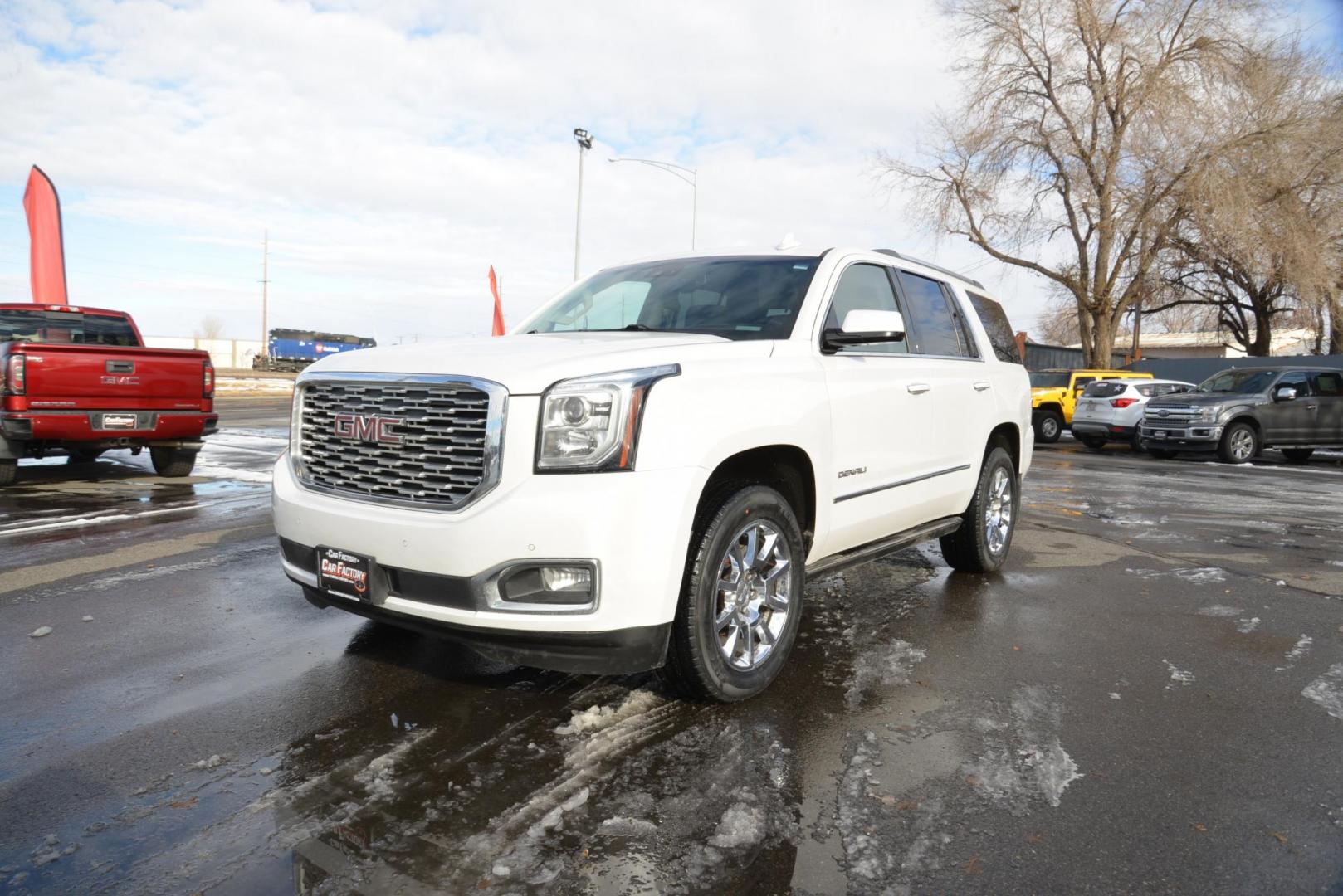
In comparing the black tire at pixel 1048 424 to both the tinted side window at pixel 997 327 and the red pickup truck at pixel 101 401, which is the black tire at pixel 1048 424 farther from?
the red pickup truck at pixel 101 401

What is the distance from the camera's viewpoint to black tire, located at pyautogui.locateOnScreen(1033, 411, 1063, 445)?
829 inches

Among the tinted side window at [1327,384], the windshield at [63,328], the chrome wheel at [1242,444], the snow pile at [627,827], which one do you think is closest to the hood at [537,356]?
the snow pile at [627,827]

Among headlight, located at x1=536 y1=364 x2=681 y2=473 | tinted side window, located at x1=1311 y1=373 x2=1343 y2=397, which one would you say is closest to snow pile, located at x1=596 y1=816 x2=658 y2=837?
headlight, located at x1=536 y1=364 x2=681 y2=473

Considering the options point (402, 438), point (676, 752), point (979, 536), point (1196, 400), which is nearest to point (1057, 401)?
point (1196, 400)

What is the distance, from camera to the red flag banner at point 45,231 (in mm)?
23594

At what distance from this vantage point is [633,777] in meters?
2.99

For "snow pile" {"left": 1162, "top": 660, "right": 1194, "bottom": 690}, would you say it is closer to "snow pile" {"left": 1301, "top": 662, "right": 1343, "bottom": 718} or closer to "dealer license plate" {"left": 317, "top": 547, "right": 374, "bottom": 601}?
"snow pile" {"left": 1301, "top": 662, "right": 1343, "bottom": 718}

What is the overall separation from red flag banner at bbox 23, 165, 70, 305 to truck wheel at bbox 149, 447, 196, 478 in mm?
17404

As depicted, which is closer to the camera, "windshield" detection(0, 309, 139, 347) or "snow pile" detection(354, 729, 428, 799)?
"snow pile" detection(354, 729, 428, 799)

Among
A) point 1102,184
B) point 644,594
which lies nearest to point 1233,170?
point 1102,184

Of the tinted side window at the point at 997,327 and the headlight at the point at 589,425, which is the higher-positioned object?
the tinted side window at the point at 997,327

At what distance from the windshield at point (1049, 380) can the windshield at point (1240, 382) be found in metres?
3.32

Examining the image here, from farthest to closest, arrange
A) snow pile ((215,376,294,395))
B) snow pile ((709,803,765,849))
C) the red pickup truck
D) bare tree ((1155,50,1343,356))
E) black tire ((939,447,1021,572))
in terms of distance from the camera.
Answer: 1. snow pile ((215,376,294,395))
2. bare tree ((1155,50,1343,356))
3. the red pickup truck
4. black tire ((939,447,1021,572))
5. snow pile ((709,803,765,849))

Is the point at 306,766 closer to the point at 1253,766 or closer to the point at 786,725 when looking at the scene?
the point at 786,725
